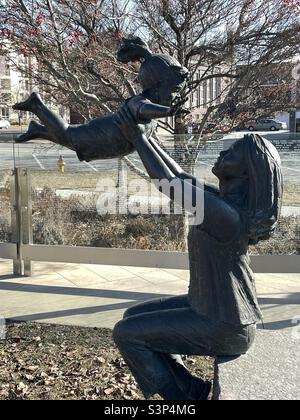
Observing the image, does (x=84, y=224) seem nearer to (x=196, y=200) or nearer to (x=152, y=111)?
(x=196, y=200)

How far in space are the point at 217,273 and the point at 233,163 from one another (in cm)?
60

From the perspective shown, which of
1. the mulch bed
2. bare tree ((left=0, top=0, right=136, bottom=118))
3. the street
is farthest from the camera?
the street

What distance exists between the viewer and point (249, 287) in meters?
2.85

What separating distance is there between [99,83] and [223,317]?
6541 millimetres

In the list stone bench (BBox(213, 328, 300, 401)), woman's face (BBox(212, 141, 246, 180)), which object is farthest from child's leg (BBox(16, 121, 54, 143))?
stone bench (BBox(213, 328, 300, 401))

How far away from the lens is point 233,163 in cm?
275

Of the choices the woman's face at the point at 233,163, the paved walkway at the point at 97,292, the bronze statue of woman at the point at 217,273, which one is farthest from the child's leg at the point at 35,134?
the paved walkway at the point at 97,292

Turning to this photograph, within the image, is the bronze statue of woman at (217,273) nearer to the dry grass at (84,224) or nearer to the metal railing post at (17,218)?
the metal railing post at (17,218)

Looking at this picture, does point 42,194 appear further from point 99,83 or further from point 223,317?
point 223,317

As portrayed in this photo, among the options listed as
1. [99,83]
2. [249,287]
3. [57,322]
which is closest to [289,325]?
[57,322]

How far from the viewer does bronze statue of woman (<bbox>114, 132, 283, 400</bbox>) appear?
262 centimetres

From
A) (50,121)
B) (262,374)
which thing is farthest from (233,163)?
(262,374)

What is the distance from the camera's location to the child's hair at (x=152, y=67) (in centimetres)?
260

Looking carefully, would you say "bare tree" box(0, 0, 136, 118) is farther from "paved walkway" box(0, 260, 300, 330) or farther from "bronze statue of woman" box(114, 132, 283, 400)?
"bronze statue of woman" box(114, 132, 283, 400)
